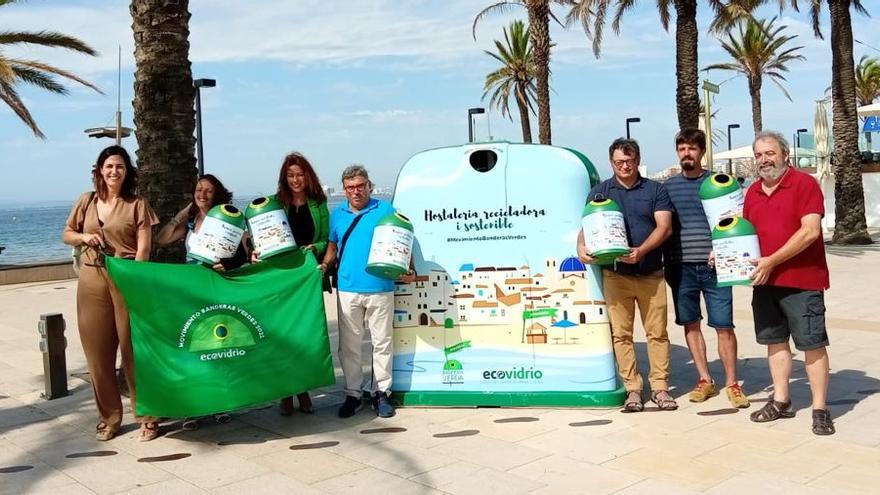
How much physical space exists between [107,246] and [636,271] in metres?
3.21

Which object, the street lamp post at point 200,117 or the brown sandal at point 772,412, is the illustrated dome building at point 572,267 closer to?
the brown sandal at point 772,412

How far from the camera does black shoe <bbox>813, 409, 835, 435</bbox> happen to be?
4.64 meters

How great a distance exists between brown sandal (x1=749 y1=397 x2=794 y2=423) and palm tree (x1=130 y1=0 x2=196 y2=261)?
4288 millimetres

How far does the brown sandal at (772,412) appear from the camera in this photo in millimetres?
4945

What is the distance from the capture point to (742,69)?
125 feet

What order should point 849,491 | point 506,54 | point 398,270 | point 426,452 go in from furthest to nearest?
1. point 506,54
2. point 398,270
3. point 426,452
4. point 849,491

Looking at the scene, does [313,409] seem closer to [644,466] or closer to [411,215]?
[411,215]

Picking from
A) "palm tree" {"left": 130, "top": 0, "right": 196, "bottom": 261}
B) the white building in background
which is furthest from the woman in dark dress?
"palm tree" {"left": 130, "top": 0, "right": 196, "bottom": 261}

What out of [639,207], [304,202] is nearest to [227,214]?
[304,202]

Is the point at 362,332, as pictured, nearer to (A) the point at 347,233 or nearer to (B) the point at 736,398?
(A) the point at 347,233

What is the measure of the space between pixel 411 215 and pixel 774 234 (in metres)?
2.24

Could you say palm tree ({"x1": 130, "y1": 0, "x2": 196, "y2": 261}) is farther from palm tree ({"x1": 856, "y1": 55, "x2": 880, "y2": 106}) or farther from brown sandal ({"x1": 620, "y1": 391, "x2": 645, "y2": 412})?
palm tree ({"x1": 856, "y1": 55, "x2": 880, "y2": 106})

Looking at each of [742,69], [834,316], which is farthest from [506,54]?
[834,316]

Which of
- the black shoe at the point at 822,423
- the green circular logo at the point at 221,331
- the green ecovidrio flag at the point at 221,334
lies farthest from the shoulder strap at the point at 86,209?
the black shoe at the point at 822,423
